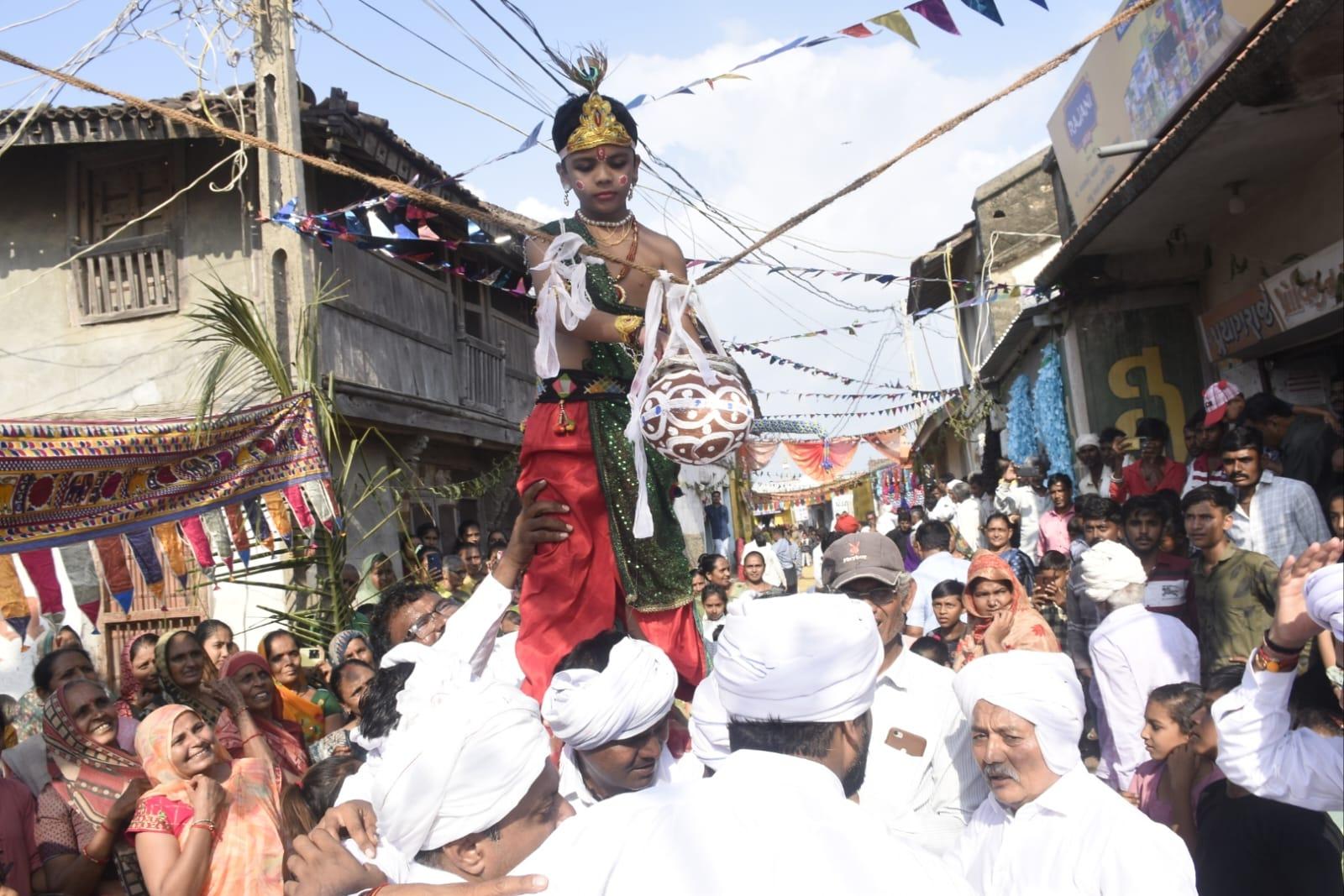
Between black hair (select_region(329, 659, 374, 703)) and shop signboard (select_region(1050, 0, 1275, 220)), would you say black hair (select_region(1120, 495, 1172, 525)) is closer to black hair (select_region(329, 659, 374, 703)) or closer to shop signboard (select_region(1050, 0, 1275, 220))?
shop signboard (select_region(1050, 0, 1275, 220))

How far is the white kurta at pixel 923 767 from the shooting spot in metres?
2.95

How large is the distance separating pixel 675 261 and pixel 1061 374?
955 cm

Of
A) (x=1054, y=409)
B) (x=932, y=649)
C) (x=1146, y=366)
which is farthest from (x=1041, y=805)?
(x=1054, y=409)

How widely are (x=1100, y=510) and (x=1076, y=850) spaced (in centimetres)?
434

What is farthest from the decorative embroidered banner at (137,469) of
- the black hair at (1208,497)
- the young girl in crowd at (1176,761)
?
the black hair at (1208,497)

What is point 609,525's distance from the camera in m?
3.26

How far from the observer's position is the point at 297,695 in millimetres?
5707

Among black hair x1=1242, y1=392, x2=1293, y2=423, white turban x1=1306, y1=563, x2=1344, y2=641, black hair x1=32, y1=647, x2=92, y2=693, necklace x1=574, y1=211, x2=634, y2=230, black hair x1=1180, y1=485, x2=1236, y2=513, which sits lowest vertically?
black hair x1=32, y1=647, x2=92, y2=693

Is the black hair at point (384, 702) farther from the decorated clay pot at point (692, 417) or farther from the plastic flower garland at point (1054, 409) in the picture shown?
the plastic flower garland at point (1054, 409)

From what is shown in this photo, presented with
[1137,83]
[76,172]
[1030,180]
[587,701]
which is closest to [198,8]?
[76,172]

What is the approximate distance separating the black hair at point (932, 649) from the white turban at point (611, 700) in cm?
278

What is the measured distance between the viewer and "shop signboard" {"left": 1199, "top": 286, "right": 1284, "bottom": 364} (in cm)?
873

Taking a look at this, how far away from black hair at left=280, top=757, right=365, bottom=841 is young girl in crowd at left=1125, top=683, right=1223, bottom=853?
8.66 feet

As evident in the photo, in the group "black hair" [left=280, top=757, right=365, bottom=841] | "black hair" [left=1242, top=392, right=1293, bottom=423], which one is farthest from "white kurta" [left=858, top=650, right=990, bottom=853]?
"black hair" [left=1242, top=392, right=1293, bottom=423]
